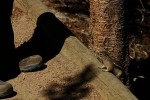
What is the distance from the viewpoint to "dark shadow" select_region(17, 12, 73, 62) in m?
6.15

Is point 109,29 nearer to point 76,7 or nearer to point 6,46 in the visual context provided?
point 6,46

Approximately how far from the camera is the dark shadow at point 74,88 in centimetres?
509

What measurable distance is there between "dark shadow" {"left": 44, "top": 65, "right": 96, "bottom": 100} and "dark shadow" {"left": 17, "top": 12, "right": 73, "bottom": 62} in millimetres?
706

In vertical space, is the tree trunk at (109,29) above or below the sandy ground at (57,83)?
above

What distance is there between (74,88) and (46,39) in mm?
1496

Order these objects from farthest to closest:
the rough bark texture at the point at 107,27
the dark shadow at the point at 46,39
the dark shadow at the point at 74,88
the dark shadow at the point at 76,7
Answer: the dark shadow at the point at 76,7
the dark shadow at the point at 46,39
the rough bark texture at the point at 107,27
the dark shadow at the point at 74,88

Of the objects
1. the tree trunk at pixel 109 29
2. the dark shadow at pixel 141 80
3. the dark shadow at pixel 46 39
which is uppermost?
the tree trunk at pixel 109 29

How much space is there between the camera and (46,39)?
21.6 feet

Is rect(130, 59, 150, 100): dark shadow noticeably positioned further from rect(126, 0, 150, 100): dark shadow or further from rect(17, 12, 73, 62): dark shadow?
rect(17, 12, 73, 62): dark shadow

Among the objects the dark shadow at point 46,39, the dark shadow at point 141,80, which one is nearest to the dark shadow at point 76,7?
the dark shadow at point 141,80

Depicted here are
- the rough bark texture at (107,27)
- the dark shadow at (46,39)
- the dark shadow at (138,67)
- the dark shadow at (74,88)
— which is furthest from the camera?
the dark shadow at (138,67)

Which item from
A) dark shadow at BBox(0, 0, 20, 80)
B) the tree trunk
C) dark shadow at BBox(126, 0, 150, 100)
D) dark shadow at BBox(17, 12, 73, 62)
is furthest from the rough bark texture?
dark shadow at BBox(0, 0, 20, 80)

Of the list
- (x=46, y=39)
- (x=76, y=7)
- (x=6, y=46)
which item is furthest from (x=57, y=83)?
(x=76, y=7)

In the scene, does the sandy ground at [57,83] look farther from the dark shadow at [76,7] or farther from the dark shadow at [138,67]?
the dark shadow at [76,7]
